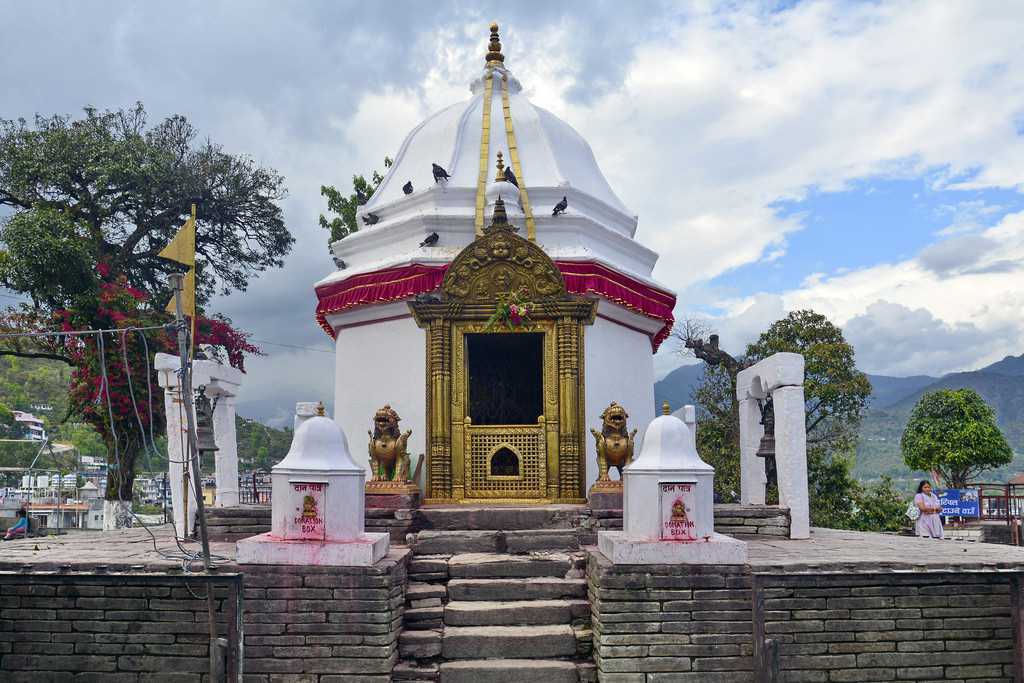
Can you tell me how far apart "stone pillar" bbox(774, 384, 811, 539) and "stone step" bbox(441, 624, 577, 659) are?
398 centimetres

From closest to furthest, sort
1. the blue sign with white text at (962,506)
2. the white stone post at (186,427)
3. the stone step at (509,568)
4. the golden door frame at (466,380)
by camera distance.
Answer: the stone step at (509,568), the golden door frame at (466,380), the white stone post at (186,427), the blue sign with white text at (962,506)

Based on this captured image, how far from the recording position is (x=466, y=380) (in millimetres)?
8820

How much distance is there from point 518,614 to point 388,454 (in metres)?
2.45

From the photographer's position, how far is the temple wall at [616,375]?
10.0 meters

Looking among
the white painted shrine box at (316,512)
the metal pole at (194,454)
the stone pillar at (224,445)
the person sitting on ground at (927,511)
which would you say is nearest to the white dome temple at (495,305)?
the stone pillar at (224,445)

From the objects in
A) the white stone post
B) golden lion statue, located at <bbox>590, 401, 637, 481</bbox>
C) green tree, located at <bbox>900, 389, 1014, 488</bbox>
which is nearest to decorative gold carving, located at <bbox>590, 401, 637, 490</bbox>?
golden lion statue, located at <bbox>590, 401, 637, 481</bbox>

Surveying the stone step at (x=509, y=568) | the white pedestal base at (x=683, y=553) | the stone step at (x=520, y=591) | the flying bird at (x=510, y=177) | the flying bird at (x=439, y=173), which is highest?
the flying bird at (x=439, y=173)

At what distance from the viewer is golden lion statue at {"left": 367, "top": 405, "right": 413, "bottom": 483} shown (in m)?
8.21

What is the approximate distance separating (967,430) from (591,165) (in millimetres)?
14968

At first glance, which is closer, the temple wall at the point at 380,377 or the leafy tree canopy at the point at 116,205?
the temple wall at the point at 380,377

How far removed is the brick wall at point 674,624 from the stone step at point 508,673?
262mm

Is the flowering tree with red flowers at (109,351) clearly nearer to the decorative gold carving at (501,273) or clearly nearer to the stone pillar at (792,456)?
the decorative gold carving at (501,273)

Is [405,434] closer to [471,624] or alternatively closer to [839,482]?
[471,624]

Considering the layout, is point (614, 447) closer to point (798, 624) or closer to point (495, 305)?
point (495, 305)
